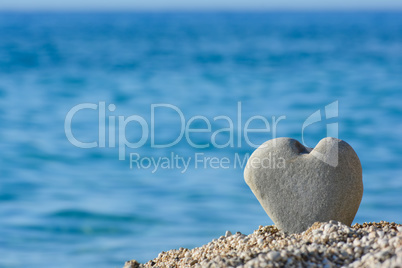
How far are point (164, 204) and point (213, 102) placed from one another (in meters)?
7.26

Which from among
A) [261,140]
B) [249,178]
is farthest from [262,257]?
[261,140]

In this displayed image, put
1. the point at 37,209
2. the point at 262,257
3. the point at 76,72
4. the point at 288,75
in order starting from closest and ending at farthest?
the point at 262,257, the point at 37,209, the point at 288,75, the point at 76,72

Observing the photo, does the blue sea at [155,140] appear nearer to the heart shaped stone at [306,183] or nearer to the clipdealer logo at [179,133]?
the clipdealer logo at [179,133]

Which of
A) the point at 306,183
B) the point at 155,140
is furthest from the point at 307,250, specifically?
the point at 155,140

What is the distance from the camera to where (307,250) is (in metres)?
2.66

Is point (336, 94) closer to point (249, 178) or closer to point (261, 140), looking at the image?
point (261, 140)

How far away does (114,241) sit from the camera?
6598 mm

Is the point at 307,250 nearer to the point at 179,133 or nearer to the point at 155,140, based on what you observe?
the point at 155,140

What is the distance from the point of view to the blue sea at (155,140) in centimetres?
678

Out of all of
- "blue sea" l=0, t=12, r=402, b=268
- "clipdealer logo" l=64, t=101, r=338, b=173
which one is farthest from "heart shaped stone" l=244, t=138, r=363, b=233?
"clipdealer logo" l=64, t=101, r=338, b=173

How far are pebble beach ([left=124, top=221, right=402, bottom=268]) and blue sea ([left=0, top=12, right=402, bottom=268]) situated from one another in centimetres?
270

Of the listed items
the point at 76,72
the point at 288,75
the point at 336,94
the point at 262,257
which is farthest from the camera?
the point at 76,72

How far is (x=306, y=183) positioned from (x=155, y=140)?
7741 mm

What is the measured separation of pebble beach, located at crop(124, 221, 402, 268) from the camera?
2498 millimetres
